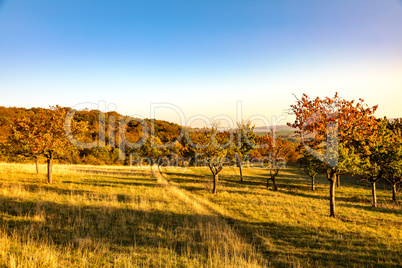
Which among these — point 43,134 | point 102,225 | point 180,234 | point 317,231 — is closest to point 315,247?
Answer: point 317,231

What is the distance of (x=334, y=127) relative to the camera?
1491 centimetres

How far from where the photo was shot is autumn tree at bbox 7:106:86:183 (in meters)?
20.9

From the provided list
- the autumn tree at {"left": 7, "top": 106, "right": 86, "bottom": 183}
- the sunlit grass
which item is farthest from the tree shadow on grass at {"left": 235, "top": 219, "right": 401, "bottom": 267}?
the autumn tree at {"left": 7, "top": 106, "right": 86, "bottom": 183}

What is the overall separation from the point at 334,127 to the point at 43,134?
2791 cm

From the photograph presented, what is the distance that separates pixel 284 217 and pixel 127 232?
11.6m

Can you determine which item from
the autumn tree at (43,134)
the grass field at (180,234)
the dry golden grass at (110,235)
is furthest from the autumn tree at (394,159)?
the autumn tree at (43,134)

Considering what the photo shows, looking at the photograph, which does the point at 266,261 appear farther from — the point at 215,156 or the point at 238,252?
the point at 215,156

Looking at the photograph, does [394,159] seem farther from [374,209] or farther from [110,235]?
[110,235]

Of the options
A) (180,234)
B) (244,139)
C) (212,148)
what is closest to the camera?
(180,234)

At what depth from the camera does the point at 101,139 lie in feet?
271

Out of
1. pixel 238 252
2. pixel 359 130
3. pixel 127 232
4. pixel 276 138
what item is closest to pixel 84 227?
pixel 127 232

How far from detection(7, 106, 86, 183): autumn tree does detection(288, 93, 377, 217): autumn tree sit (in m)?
22.9

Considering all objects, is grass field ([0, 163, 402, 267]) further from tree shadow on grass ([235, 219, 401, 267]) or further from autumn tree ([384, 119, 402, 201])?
autumn tree ([384, 119, 402, 201])

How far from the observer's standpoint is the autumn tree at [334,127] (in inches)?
574
